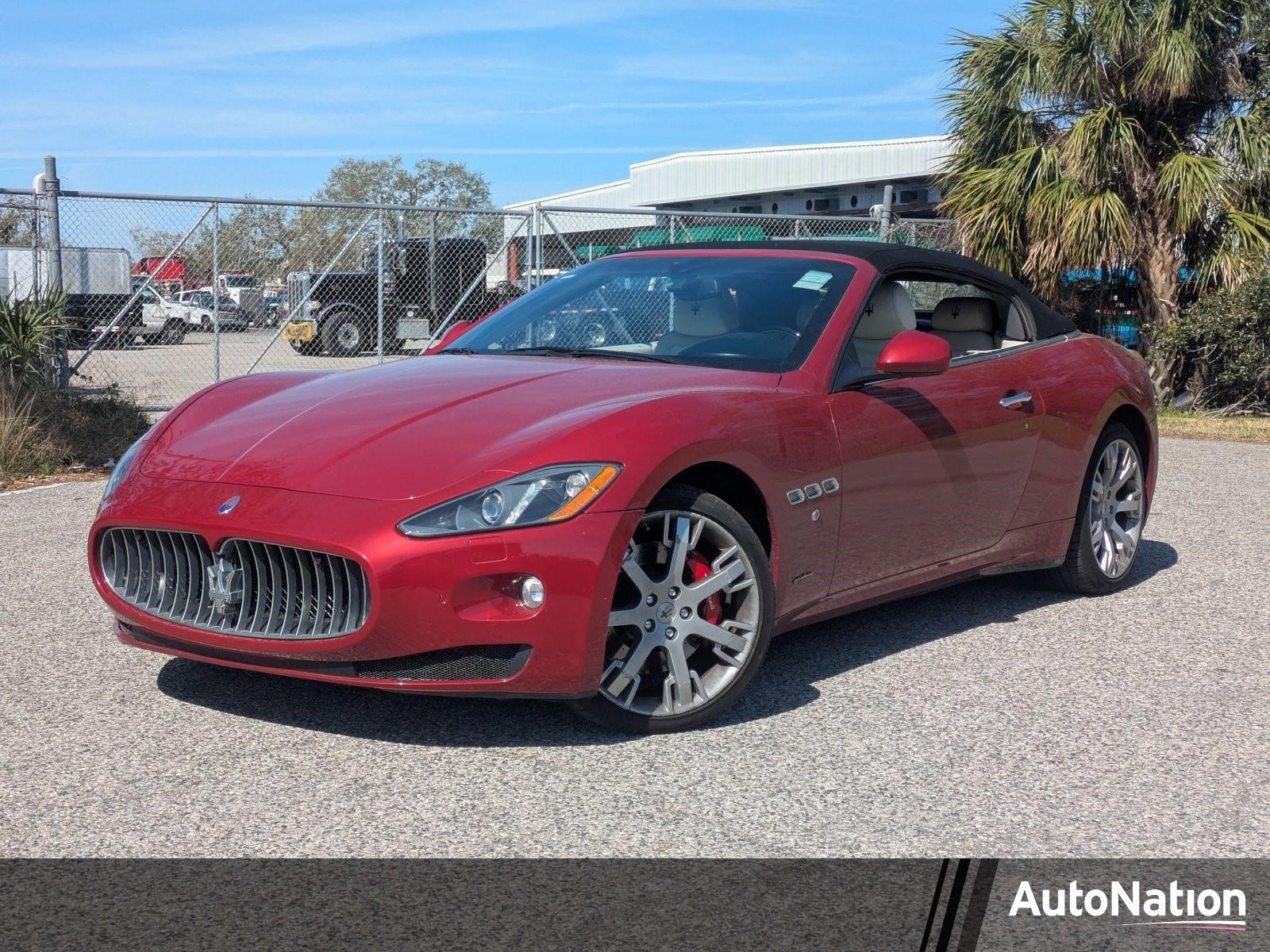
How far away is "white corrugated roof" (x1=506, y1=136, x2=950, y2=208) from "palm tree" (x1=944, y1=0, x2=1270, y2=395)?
58.3 ft

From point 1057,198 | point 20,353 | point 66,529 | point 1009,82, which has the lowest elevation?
point 66,529

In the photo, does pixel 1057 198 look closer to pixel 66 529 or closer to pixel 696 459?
pixel 66 529

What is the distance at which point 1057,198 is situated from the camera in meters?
16.1

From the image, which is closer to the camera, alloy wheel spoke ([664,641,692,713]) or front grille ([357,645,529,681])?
front grille ([357,645,529,681])

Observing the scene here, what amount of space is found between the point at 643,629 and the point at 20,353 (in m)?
8.33

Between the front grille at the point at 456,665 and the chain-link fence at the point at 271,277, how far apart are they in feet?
24.1

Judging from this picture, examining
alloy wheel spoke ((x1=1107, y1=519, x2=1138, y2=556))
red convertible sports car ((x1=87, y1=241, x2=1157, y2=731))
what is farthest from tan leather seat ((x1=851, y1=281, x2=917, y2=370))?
alloy wheel spoke ((x1=1107, y1=519, x2=1138, y2=556))

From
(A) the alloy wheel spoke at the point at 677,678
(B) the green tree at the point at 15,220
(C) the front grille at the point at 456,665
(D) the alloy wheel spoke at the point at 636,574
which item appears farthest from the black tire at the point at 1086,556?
(B) the green tree at the point at 15,220

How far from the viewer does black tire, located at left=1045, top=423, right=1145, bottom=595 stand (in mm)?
6145

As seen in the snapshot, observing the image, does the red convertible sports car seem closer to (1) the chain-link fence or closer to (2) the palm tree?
(1) the chain-link fence

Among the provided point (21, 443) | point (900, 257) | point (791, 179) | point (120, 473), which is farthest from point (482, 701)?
point (791, 179)

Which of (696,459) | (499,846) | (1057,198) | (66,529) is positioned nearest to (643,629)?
(696,459)

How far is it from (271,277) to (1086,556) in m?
11.4

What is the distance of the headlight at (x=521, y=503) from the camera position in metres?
3.84
